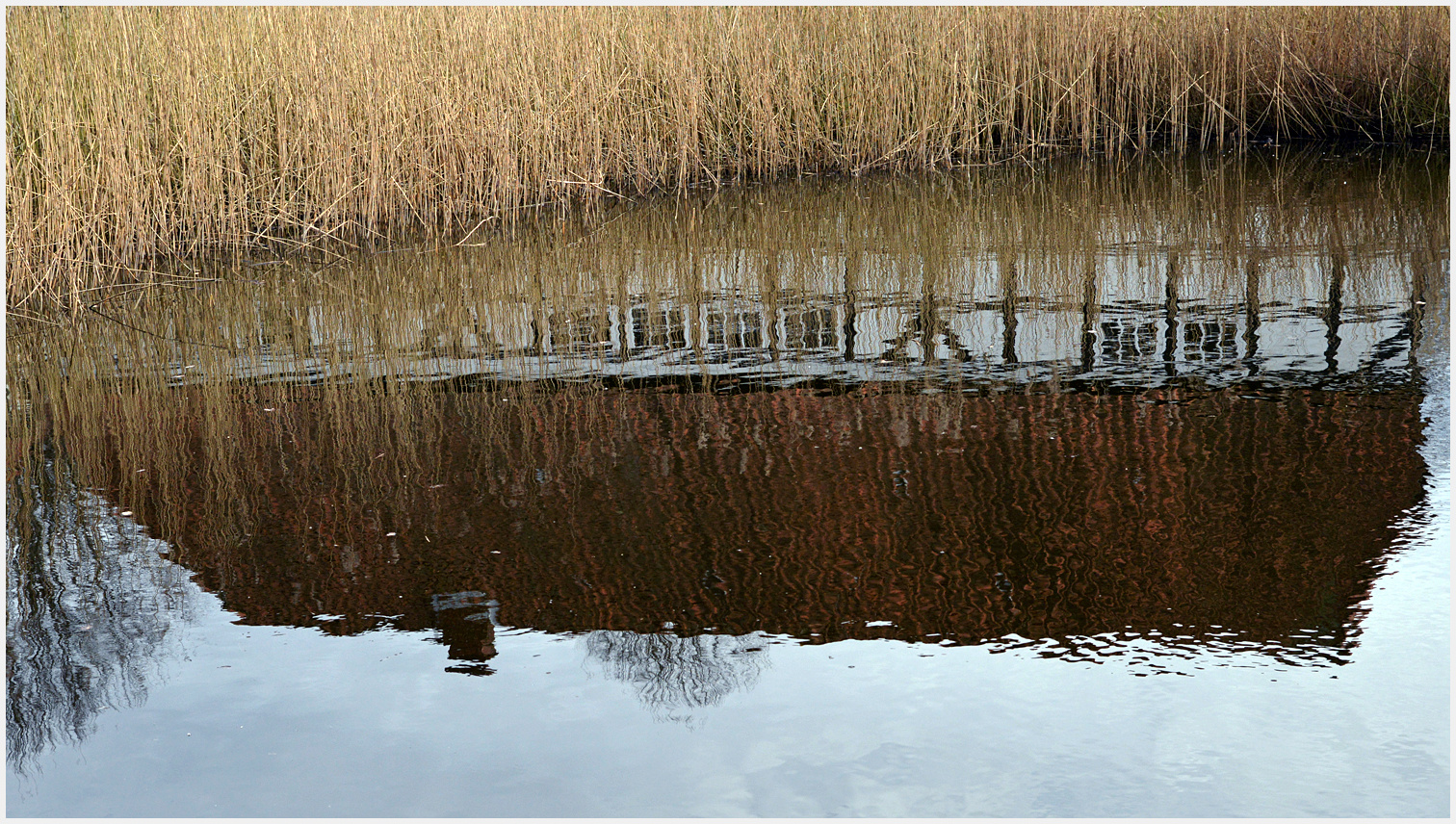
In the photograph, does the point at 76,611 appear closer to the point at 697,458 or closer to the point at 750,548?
the point at 750,548

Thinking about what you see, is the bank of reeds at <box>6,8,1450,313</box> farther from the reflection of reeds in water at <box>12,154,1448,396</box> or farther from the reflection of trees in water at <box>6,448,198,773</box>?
the reflection of trees in water at <box>6,448,198,773</box>

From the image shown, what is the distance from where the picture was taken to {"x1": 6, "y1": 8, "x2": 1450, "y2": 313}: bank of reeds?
6.49m

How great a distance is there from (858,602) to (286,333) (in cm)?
328

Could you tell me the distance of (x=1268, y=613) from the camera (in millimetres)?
2773

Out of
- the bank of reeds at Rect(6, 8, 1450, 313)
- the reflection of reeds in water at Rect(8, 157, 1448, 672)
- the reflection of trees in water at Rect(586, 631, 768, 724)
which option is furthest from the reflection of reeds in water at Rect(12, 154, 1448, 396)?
the reflection of trees in water at Rect(586, 631, 768, 724)

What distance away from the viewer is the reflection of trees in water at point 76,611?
264cm

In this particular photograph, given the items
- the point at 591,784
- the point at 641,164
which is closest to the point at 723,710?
the point at 591,784

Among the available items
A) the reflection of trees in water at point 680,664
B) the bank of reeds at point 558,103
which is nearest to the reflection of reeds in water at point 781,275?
the bank of reeds at point 558,103

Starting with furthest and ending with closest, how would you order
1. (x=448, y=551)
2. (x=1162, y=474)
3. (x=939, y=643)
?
(x=1162, y=474) → (x=448, y=551) → (x=939, y=643)

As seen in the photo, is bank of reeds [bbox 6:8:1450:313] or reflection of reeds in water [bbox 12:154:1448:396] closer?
reflection of reeds in water [bbox 12:154:1448:396]

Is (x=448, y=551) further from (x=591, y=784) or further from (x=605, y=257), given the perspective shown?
(x=605, y=257)

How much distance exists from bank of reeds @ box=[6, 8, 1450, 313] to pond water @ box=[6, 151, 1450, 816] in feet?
3.35

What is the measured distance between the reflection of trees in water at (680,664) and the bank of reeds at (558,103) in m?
4.29

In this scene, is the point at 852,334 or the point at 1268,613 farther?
the point at 852,334
